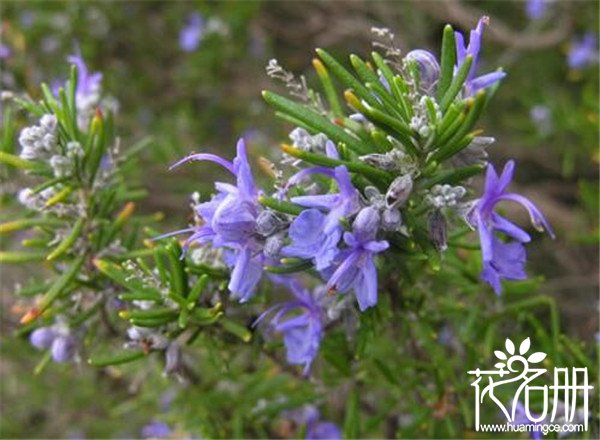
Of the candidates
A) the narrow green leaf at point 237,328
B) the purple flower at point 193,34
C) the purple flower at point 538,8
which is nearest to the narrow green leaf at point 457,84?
the narrow green leaf at point 237,328

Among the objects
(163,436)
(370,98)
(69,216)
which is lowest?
(163,436)

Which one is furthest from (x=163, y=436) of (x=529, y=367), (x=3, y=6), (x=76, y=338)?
(x=3, y=6)

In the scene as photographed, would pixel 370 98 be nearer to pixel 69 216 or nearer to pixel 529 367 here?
pixel 69 216

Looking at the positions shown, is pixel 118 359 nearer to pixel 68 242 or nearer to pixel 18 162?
pixel 68 242

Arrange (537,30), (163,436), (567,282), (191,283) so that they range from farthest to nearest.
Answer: (537,30) → (567,282) → (163,436) → (191,283)

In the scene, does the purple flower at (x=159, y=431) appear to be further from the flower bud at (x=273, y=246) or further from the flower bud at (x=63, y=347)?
the flower bud at (x=273, y=246)

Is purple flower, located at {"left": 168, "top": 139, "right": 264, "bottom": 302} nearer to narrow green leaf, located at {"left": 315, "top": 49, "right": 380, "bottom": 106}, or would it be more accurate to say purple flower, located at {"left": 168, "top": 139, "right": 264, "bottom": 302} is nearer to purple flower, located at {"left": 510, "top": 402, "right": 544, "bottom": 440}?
narrow green leaf, located at {"left": 315, "top": 49, "right": 380, "bottom": 106}

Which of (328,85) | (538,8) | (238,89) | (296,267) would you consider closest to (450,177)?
(296,267)

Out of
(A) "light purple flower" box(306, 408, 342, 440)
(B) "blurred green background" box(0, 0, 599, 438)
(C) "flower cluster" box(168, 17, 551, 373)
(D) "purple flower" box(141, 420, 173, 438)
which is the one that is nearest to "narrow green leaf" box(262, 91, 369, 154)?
(C) "flower cluster" box(168, 17, 551, 373)
